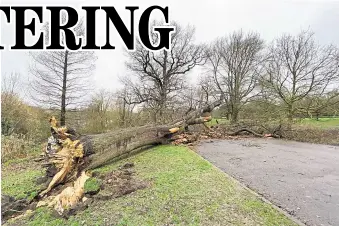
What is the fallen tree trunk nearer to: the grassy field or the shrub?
the grassy field

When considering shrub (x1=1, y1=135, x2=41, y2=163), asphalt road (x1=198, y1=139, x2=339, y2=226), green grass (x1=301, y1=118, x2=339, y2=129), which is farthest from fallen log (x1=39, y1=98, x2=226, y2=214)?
green grass (x1=301, y1=118, x2=339, y2=129)

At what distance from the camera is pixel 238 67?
1847 centimetres

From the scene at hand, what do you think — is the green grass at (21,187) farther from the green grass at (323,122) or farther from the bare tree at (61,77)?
the green grass at (323,122)

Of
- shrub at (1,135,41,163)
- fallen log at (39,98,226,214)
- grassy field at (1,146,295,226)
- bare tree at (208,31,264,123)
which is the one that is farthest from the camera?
bare tree at (208,31,264,123)

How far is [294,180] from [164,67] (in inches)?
570

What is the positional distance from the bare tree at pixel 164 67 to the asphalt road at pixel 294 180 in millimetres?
10833

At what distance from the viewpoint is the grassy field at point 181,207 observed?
269 centimetres

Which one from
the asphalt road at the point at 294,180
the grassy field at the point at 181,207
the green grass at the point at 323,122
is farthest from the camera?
the green grass at the point at 323,122

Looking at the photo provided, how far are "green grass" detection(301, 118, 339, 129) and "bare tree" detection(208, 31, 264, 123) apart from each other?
484 cm

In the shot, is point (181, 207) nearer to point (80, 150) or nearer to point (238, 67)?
point (80, 150)

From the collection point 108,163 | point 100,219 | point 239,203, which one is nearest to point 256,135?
point 108,163

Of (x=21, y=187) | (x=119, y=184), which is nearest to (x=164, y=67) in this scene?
(x=21, y=187)

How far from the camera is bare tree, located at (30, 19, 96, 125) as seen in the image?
13.2 metres

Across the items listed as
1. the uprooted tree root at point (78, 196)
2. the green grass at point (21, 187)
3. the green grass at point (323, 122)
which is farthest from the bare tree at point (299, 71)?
the green grass at point (21, 187)
